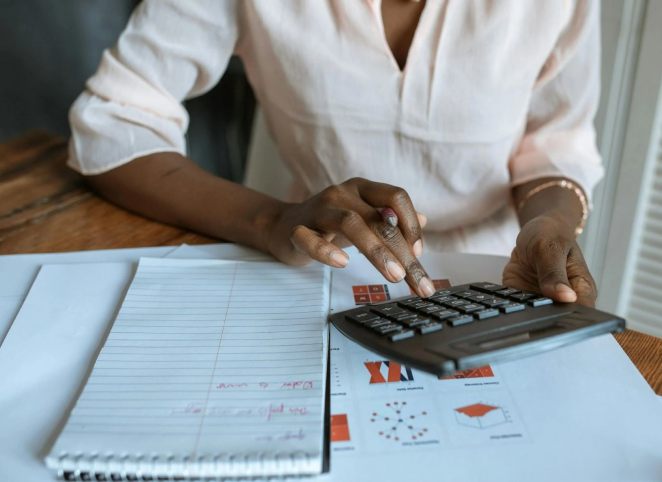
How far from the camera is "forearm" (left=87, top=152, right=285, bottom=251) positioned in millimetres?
627

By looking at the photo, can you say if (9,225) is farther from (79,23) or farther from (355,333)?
(79,23)

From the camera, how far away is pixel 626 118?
3.57 ft

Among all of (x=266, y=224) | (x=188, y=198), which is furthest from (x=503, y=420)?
(x=188, y=198)

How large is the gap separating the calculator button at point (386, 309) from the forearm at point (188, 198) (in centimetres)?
18

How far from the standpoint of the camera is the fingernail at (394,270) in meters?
0.49

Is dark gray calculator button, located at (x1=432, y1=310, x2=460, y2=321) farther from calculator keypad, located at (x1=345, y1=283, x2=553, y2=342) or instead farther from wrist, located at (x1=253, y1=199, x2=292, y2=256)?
wrist, located at (x1=253, y1=199, x2=292, y2=256)

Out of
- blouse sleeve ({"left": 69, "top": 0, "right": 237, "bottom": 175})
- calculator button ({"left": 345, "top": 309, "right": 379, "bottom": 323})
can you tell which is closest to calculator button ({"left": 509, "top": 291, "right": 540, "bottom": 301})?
calculator button ({"left": 345, "top": 309, "right": 379, "bottom": 323})

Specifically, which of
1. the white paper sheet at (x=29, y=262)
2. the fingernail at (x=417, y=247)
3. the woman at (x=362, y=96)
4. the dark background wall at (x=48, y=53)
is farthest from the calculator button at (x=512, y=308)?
the dark background wall at (x=48, y=53)

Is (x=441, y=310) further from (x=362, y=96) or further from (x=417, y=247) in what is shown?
(x=362, y=96)

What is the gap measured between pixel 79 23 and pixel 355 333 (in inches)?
35.5

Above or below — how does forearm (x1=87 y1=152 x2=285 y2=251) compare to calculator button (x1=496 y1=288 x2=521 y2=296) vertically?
below

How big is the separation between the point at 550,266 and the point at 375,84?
318 mm

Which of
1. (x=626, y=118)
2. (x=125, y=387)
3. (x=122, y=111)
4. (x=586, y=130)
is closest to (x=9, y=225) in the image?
(x=122, y=111)

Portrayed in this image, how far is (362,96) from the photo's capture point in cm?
72
